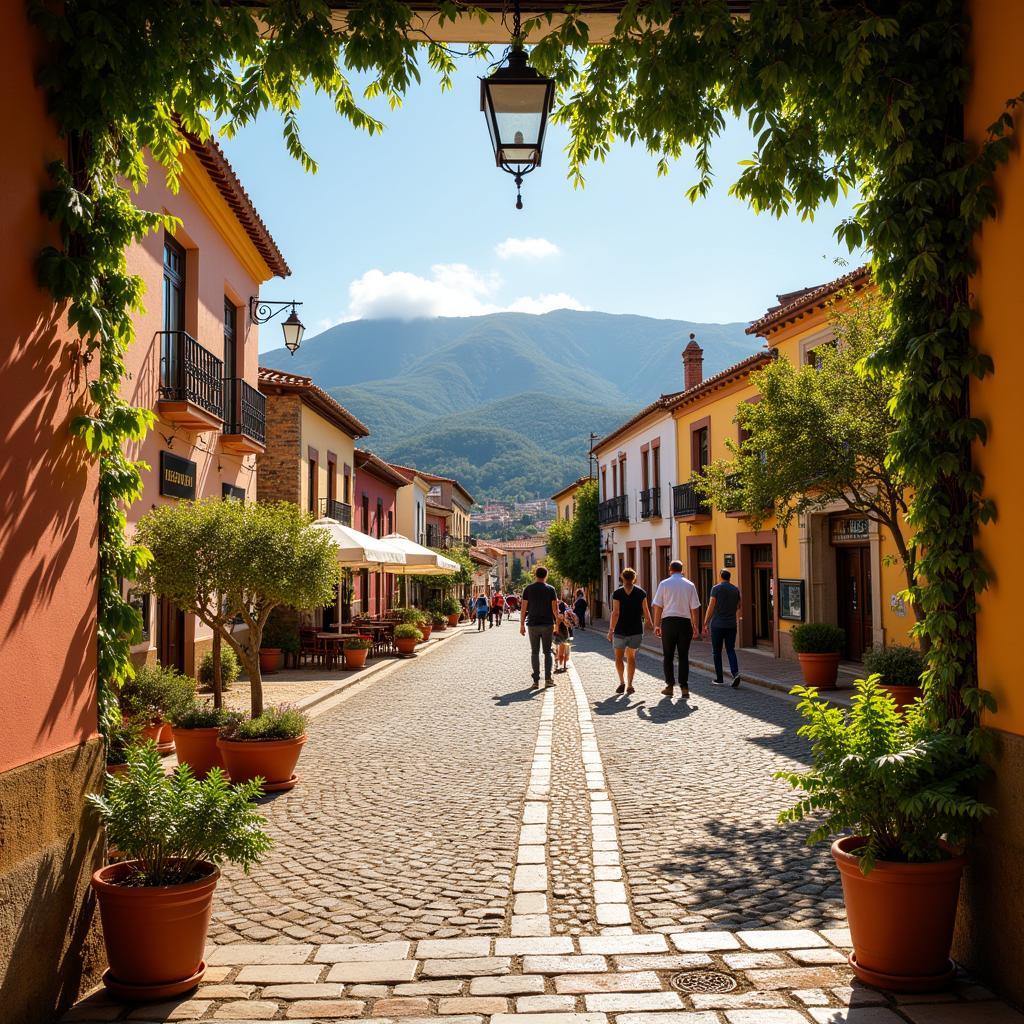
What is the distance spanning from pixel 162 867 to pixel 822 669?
11.2 meters

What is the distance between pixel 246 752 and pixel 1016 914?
5.41 m

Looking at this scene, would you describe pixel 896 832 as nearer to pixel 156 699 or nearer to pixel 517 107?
pixel 517 107

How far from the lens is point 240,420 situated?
604 inches

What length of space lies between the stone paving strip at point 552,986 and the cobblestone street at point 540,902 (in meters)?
0.01

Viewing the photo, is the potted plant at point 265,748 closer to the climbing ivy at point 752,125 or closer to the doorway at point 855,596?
→ the climbing ivy at point 752,125

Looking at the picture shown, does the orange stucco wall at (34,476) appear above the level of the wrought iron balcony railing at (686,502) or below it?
below

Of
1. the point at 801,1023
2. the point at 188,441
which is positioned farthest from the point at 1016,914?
the point at 188,441

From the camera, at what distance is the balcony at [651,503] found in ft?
98.7

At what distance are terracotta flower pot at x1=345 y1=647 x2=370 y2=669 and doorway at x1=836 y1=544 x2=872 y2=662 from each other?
9.02 m

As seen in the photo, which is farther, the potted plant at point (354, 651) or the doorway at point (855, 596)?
the potted plant at point (354, 651)

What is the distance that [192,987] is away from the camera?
12.1 ft

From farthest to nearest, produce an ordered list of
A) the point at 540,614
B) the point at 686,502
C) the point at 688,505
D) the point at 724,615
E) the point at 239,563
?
the point at 686,502 → the point at 688,505 → the point at 540,614 → the point at 724,615 → the point at 239,563

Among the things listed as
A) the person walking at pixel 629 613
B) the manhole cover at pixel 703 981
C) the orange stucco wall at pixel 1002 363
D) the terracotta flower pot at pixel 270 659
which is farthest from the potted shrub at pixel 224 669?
the orange stucco wall at pixel 1002 363

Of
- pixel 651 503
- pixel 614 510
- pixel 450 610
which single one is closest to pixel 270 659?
pixel 651 503
